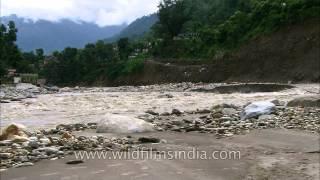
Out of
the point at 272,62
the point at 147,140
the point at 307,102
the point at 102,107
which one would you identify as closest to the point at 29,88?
the point at 272,62

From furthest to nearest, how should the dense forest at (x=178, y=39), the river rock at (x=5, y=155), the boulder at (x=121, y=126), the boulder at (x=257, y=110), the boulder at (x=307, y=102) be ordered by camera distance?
the dense forest at (x=178, y=39) < the boulder at (x=307, y=102) < the boulder at (x=257, y=110) < the boulder at (x=121, y=126) < the river rock at (x=5, y=155)

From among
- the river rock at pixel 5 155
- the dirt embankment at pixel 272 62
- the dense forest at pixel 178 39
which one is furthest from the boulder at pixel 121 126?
the dense forest at pixel 178 39

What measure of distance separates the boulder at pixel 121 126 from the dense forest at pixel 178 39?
111 ft

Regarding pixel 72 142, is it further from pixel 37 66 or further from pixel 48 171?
pixel 37 66

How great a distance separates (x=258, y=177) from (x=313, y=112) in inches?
307

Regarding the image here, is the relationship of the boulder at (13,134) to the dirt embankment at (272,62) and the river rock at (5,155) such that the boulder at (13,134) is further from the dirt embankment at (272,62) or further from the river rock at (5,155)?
the dirt embankment at (272,62)

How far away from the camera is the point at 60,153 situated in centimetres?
898

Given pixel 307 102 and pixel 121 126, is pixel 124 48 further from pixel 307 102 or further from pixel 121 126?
pixel 121 126

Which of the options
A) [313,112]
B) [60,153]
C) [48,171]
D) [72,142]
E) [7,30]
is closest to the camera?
[48,171]

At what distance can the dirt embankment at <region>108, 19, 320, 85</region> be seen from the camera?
40.7 metres

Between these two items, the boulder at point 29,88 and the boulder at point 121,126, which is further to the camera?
the boulder at point 29,88

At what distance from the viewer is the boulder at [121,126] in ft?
40.5

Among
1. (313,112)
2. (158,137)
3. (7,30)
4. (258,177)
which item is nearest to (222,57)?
(7,30)

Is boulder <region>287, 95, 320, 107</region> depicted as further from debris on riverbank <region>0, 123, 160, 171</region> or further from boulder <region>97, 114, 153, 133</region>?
debris on riverbank <region>0, 123, 160, 171</region>
